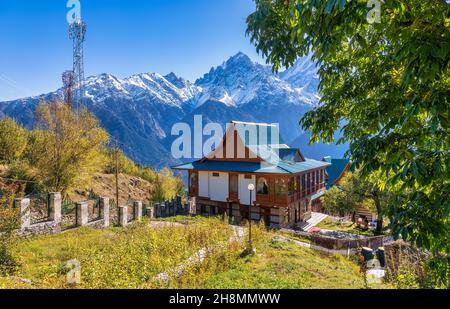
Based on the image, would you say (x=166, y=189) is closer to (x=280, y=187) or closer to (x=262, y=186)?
(x=262, y=186)

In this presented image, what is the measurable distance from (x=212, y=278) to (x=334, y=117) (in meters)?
5.18

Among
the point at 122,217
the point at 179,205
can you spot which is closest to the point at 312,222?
the point at 179,205

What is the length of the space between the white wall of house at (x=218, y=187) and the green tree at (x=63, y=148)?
402 inches

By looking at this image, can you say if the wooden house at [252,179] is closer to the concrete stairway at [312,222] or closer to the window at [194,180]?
the window at [194,180]

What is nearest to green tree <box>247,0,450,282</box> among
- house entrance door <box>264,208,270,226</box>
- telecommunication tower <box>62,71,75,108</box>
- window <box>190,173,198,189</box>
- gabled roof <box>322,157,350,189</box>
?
house entrance door <box>264,208,270,226</box>

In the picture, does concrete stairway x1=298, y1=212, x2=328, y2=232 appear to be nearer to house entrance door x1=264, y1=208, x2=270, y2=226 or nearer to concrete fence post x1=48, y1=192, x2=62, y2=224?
house entrance door x1=264, y1=208, x2=270, y2=226

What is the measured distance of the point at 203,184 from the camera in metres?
25.0

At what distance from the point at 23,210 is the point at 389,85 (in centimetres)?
1454

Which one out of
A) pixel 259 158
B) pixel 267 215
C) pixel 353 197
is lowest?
pixel 267 215

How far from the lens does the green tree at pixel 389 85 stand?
100 inches

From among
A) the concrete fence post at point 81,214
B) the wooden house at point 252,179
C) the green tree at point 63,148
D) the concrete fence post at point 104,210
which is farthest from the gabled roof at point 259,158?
the concrete fence post at point 81,214

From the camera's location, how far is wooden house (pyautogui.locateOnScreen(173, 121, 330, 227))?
852 inches

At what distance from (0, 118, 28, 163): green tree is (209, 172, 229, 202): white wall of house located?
18134 millimetres

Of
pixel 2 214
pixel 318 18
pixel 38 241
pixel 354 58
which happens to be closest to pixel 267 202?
pixel 38 241
